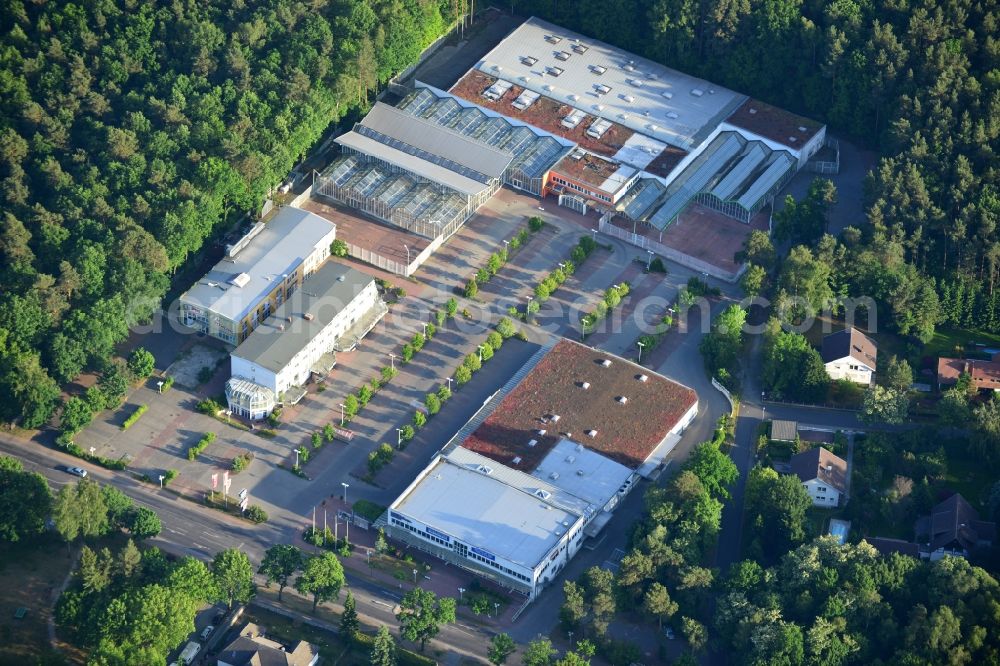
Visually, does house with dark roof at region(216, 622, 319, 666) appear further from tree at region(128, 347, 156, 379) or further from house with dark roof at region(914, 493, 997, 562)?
house with dark roof at region(914, 493, 997, 562)

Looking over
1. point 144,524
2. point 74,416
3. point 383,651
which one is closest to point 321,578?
point 383,651

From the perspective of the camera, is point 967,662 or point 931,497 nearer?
point 967,662

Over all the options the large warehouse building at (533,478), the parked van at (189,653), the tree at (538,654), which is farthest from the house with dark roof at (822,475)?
the parked van at (189,653)

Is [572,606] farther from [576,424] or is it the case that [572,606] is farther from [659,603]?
[576,424]

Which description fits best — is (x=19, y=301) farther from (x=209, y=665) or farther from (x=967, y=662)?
(x=967, y=662)

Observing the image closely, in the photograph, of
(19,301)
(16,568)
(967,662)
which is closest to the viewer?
(967,662)

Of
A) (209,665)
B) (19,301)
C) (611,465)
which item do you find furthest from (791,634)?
(19,301)
